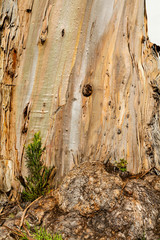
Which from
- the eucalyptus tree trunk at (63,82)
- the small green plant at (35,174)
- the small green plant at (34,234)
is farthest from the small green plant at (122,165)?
the small green plant at (34,234)

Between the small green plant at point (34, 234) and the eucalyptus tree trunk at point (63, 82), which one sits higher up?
the eucalyptus tree trunk at point (63, 82)

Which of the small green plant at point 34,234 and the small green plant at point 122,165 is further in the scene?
the small green plant at point 122,165

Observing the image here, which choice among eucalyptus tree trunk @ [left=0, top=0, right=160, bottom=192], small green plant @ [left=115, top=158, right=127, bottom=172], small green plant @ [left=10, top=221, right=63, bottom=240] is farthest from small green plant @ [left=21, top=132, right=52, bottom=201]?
small green plant @ [left=115, top=158, right=127, bottom=172]

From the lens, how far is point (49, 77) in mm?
2676

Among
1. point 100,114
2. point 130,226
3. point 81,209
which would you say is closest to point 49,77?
point 100,114

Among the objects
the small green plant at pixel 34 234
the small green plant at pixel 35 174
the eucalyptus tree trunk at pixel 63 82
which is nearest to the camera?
the small green plant at pixel 34 234

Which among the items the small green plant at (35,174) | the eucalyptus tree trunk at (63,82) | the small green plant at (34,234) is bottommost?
the small green plant at (34,234)

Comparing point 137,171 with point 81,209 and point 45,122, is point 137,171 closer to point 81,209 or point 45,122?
point 81,209

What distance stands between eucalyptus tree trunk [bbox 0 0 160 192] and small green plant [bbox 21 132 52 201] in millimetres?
96

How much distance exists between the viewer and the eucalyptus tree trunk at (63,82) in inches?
105

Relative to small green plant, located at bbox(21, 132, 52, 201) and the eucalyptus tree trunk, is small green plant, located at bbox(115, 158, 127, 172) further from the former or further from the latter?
small green plant, located at bbox(21, 132, 52, 201)

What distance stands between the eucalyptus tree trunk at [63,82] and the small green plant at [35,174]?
96mm

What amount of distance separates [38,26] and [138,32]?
1245mm

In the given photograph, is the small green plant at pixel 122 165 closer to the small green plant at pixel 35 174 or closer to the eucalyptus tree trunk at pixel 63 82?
the eucalyptus tree trunk at pixel 63 82
